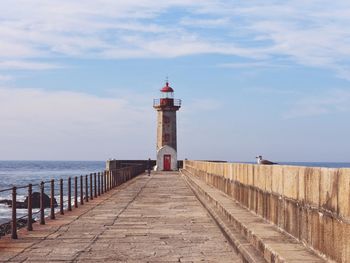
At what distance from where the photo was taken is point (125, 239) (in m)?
10.6

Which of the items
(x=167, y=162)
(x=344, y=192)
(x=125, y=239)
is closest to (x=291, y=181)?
(x=344, y=192)

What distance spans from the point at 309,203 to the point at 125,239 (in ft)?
14.4

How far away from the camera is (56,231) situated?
11.9 meters

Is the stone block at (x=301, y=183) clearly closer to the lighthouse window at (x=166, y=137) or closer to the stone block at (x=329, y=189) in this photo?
the stone block at (x=329, y=189)

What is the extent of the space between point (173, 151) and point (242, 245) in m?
49.5

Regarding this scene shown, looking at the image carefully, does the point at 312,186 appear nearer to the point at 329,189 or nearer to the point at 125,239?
the point at 329,189

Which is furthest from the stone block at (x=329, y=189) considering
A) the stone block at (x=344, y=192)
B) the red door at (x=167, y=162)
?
the red door at (x=167, y=162)

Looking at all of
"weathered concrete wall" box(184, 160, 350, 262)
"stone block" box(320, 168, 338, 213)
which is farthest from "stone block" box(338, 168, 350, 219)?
"stone block" box(320, 168, 338, 213)

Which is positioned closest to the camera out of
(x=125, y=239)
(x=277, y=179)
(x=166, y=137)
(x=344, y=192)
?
(x=344, y=192)

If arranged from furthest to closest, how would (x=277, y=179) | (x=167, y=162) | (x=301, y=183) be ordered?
(x=167, y=162) → (x=277, y=179) → (x=301, y=183)

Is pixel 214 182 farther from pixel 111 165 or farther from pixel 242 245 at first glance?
pixel 111 165

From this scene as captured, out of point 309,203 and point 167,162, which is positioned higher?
point 167,162

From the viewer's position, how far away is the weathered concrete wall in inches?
226

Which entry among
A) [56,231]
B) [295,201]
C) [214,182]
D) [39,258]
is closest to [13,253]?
[39,258]
